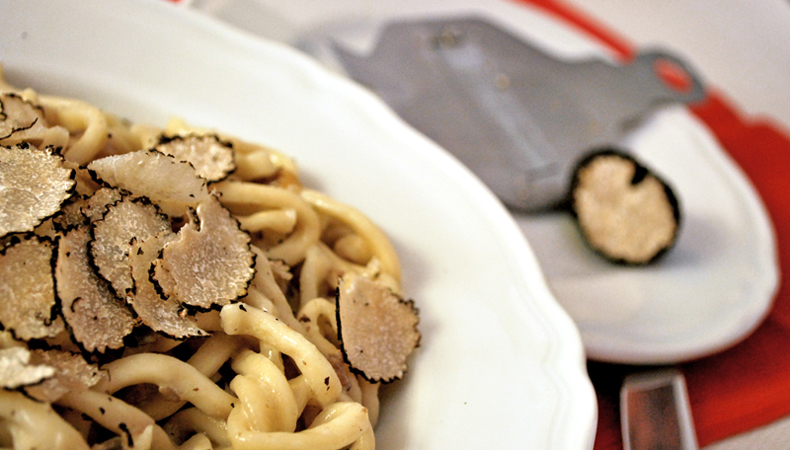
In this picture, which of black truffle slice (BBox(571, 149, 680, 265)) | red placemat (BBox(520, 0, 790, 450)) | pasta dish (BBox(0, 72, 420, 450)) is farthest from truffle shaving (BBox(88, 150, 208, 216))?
black truffle slice (BBox(571, 149, 680, 265))

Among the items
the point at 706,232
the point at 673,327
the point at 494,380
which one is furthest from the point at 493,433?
the point at 706,232

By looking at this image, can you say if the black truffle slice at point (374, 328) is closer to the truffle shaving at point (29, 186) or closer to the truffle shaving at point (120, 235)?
the truffle shaving at point (120, 235)

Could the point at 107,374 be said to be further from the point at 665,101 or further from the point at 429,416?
the point at 665,101

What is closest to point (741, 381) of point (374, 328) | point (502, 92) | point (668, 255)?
point (668, 255)

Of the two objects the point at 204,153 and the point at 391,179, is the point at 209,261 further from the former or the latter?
the point at 391,179

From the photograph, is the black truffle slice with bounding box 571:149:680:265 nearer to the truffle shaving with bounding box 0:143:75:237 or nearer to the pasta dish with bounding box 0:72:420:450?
the pasta dish with bounding box 0:72:420:450

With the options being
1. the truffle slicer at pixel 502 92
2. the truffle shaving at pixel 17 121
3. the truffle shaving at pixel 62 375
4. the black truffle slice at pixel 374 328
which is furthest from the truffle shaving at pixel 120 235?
the truffle slicer at pixel 502 92

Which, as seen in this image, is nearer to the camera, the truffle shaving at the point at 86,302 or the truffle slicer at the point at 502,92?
the truffle shaving at the point at 86,302
